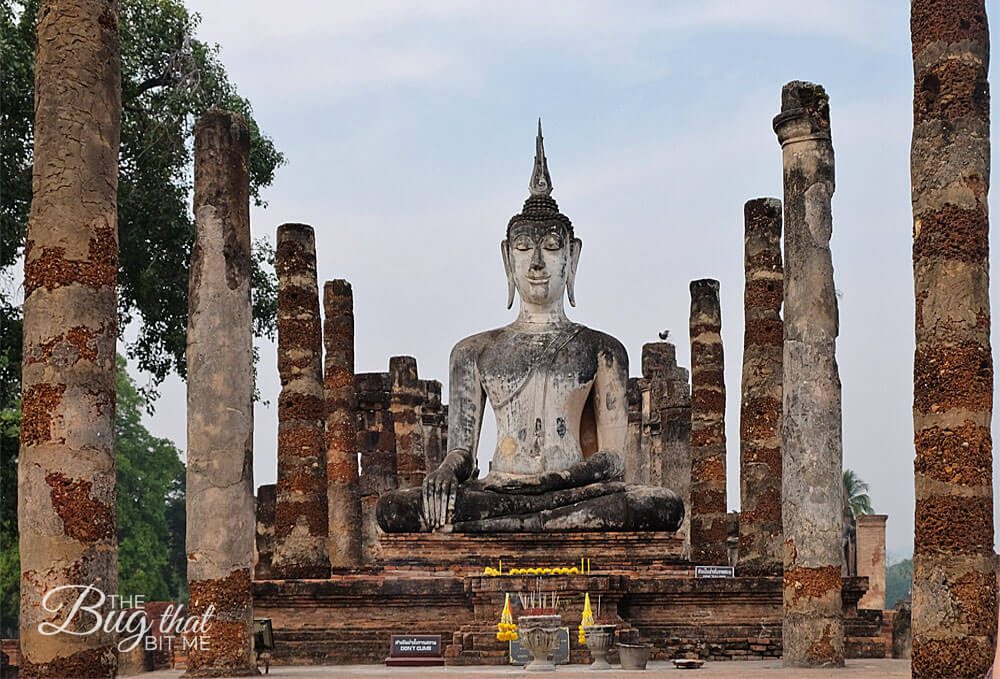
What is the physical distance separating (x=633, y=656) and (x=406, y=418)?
1705 centimetres

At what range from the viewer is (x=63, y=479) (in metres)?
9.06

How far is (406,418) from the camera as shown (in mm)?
28828

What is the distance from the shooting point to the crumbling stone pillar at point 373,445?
2677 centimetres

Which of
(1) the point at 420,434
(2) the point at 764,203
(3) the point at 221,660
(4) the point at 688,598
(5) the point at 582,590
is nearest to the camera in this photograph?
(3) the point at 221,660

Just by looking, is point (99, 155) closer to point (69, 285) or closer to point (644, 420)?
point (69, 285)

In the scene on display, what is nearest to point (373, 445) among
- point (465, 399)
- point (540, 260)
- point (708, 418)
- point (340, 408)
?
point (340, 408)

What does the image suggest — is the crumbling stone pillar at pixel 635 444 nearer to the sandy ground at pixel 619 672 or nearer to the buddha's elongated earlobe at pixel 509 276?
the buddha's elongated earlobe at pixel 509 276

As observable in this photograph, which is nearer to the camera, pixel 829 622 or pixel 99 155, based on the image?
pixel 99 155

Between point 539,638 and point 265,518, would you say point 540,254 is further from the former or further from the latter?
point 265,518

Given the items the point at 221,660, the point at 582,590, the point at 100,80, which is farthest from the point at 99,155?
the point at 582,590

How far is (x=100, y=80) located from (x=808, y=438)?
608cm

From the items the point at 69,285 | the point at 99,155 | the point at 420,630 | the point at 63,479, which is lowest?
the point at 420,630

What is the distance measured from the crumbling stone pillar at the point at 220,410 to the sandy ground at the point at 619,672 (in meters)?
0.69

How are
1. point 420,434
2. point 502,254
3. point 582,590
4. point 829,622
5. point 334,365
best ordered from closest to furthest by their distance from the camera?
point 829,622, point 582,590, point 502,254, point 334,365, point 420,434
